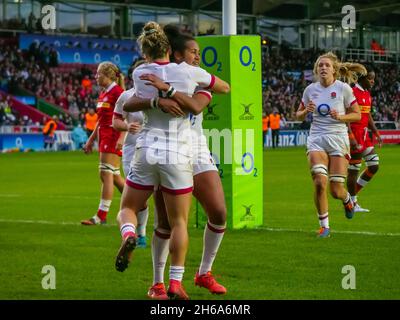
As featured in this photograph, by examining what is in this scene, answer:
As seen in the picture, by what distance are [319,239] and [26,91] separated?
132 feet

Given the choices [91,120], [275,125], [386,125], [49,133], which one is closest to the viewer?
[91,120]

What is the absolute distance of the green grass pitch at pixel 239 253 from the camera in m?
8.66

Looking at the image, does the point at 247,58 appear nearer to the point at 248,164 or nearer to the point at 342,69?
the point at 342,69

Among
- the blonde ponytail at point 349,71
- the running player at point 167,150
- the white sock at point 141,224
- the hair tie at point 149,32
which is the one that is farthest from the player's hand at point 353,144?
the hair tie at point 149,32

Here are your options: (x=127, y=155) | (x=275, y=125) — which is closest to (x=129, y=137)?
(x=127, y=155)

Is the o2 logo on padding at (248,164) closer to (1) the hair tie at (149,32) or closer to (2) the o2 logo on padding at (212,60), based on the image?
(2) the o2 logo on padding at (212,60)

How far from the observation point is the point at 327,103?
1317 centimetres

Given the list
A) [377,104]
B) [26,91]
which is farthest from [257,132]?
[377,104]

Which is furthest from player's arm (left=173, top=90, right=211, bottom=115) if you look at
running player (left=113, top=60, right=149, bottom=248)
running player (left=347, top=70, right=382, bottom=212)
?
running player (left=347, top=70, right=382, bottom=212)

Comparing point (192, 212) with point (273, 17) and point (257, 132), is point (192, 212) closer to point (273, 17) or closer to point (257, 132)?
point (257, 132)

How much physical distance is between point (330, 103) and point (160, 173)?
224 inches

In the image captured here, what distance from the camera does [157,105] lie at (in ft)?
25.9

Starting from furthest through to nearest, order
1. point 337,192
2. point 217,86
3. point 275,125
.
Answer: point 275,125
point 337,192
point 217,86

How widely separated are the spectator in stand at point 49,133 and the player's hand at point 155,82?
121 feet
